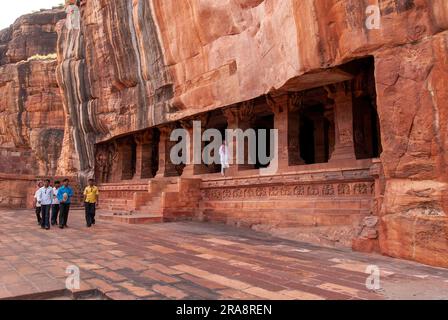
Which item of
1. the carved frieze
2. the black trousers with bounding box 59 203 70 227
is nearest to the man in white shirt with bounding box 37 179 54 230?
the black trousers with bounding box 59 203 70 227

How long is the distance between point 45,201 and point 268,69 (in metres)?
7.17

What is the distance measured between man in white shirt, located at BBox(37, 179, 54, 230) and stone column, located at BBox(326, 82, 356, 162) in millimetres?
7970

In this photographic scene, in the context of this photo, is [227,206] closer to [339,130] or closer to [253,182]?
[253,182]

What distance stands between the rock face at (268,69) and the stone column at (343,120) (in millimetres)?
1060

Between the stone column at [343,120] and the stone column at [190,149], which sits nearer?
the stone column at [343,120]

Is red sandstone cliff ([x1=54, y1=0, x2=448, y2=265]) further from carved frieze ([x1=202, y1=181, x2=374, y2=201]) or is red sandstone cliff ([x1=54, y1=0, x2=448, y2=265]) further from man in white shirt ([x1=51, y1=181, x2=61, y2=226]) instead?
man in white shirt ([x1=51, y1=181, x2=61, y2=226])

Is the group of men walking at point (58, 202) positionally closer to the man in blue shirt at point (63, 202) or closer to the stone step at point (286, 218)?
the man in blue shirt at point (63, 202)

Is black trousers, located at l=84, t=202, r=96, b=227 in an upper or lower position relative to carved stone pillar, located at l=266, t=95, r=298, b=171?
lower

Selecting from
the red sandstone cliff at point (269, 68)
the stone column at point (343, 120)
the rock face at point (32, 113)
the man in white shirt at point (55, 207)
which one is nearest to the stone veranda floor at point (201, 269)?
the red sandstone cliff at point (269, 68)

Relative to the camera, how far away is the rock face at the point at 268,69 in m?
6.28

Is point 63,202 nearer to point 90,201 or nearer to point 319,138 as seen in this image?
point 90,201

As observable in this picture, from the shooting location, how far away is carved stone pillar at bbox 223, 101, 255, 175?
1341 centimetres

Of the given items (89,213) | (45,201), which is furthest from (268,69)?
(45,201)

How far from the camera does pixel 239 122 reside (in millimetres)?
13711
